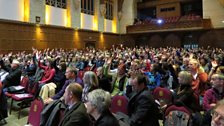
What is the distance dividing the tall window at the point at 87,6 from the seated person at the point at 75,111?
61.1 feet

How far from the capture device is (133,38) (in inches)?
1027

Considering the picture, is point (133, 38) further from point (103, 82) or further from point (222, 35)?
point (103, 82)

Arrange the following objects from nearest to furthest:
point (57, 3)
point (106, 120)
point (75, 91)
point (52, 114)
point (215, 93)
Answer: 1. point (106, 120)
2. point (75, 91)
3. point (52, 114)
4. point (215, 93)
5. point (57, 3)

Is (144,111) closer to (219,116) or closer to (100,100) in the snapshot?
(100,100)

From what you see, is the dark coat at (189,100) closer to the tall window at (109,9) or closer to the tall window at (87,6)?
the tall window at (87,6)

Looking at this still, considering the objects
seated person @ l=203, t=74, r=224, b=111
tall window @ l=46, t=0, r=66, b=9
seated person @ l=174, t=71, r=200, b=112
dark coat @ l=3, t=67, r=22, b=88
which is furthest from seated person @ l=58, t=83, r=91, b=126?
tall window @ l=46, t=0, r=66, b=9

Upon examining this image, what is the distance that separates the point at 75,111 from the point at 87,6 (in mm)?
19775

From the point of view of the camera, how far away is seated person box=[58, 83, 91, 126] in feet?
8.27

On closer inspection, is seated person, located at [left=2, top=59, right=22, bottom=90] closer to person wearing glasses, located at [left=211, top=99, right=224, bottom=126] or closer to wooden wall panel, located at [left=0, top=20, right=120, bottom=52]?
person wearing glasses, located at [left=211, top=99, right=224, bottom=126]

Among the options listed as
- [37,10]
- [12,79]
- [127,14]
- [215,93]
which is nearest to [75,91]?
[215,93]

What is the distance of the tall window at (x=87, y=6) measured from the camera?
2088 cm

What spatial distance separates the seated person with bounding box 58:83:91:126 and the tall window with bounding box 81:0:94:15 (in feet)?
61.1

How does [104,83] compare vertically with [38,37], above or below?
below

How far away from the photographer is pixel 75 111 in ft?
8.61
